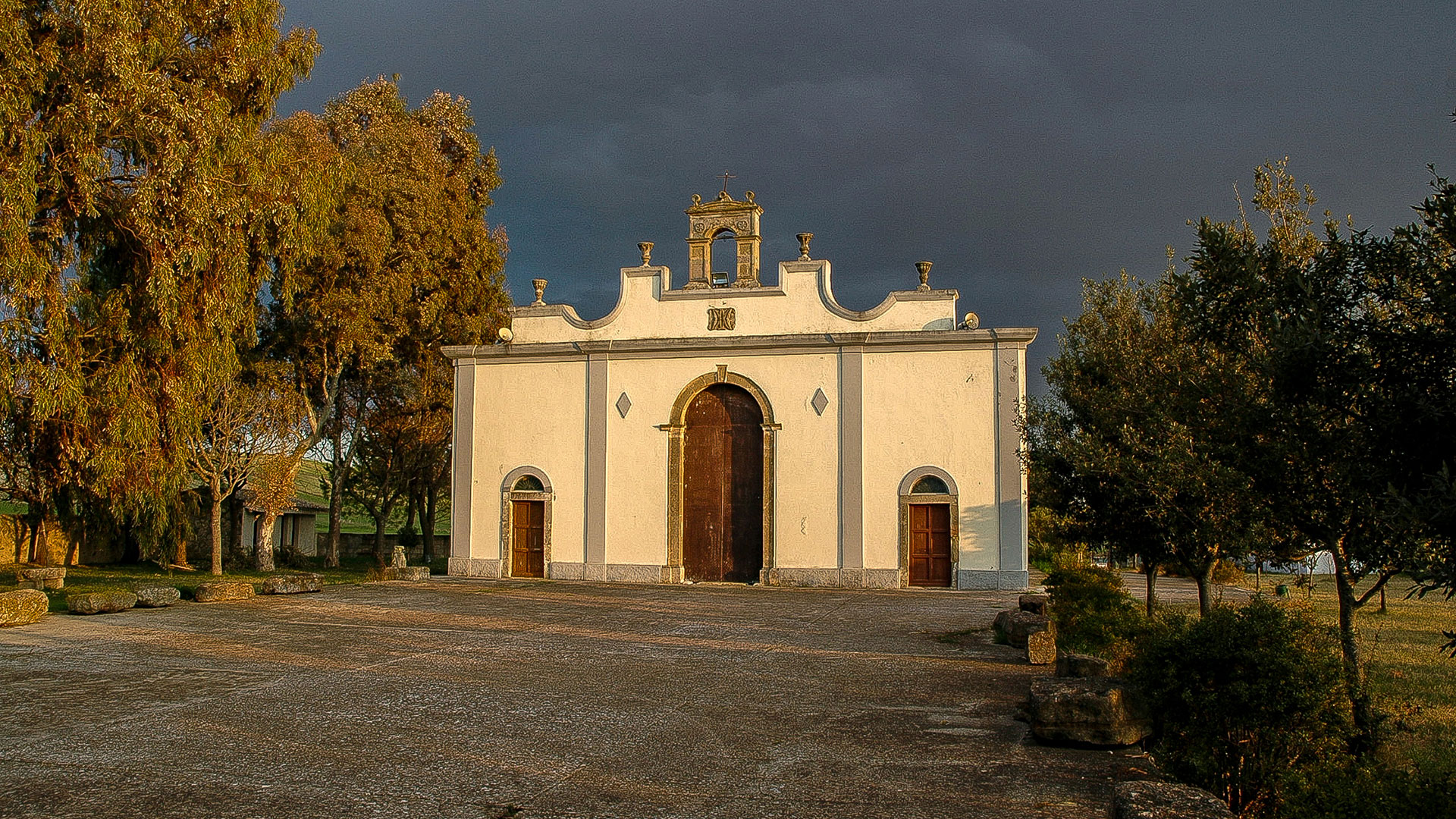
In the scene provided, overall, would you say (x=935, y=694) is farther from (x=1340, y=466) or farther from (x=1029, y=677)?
(x=1340, y=466)

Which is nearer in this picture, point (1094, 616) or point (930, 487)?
point (1094, 616)

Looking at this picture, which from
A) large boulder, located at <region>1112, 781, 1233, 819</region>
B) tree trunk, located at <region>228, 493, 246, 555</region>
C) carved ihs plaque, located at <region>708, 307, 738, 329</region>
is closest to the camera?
Result: large boulder, located at <region>1112, 781, 1233, 819</region>

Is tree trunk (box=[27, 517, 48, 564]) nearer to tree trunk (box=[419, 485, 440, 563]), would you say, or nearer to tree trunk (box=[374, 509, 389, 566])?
tree trunk (box=[374, 509, 389, 566])

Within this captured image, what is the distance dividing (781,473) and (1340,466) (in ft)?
60.5

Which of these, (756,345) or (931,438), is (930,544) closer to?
(931,438)

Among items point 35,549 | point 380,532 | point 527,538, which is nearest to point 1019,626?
point 527,538

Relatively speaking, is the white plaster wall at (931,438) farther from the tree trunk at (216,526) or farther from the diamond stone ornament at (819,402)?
the tree trunk at (216,526)

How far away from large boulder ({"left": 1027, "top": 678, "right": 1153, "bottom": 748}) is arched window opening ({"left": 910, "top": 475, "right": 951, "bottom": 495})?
15533 millimetres

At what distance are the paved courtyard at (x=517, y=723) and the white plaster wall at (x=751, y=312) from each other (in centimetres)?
1054

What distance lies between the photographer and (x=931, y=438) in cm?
2238

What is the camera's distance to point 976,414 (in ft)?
72.8

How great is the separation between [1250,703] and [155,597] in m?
16.3

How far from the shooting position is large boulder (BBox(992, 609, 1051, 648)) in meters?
11.2

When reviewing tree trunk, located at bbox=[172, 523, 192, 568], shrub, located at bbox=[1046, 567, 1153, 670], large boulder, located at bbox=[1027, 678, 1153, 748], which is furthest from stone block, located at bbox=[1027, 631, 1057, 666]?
tree trunk, located at bbox=[172, 523, 192, 568]
